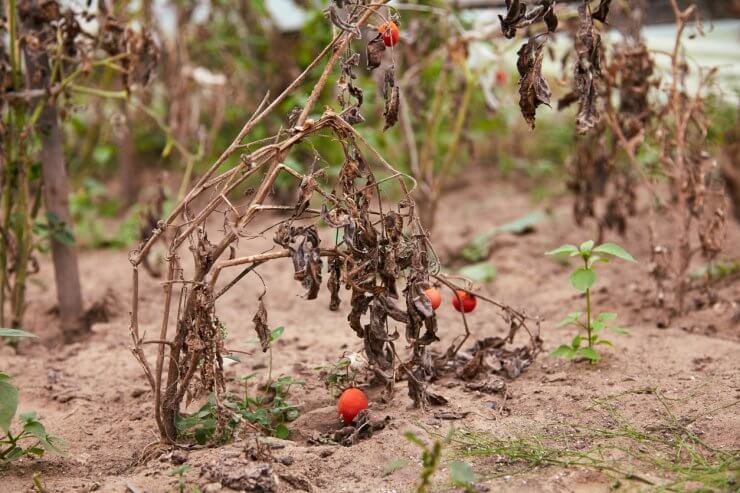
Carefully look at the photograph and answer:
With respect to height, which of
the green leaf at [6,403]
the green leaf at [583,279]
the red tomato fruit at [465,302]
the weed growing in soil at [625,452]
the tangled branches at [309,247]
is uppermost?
the tangled branches at [309,247]

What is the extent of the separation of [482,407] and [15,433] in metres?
1.50

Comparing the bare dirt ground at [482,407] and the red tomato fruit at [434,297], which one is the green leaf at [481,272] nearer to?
the bare dirt ground at [482,407]

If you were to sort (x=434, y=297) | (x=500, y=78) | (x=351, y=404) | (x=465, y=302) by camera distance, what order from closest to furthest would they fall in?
(x=351, y=404) < (x=434, y=297) < (x=465, y=302) < (x=500, y=78)

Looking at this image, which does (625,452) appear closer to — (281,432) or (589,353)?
(589,353)

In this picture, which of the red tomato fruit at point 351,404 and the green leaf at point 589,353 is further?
the green leaf at point 589,353

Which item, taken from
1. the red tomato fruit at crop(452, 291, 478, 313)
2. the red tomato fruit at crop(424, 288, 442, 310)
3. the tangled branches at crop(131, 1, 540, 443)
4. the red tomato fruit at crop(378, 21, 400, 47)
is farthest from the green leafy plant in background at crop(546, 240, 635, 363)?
the red tomato fruit at crop(378, 21, 400, 47)

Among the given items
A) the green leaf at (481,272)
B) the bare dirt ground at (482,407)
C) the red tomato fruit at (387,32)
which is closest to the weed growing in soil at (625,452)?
the bare dirt ground at (482,407)

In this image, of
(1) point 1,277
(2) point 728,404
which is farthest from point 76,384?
(2) point 728,404

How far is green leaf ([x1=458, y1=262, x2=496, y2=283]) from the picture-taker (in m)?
4.35

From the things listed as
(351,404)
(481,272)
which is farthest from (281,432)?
(481,272)

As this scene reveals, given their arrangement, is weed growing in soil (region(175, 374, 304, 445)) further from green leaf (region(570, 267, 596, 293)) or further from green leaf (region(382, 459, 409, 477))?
green leaf (region(570, 267, 596, 293))

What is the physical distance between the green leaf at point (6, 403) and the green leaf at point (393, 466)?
100cm

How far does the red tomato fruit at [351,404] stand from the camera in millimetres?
2482

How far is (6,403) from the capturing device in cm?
215
